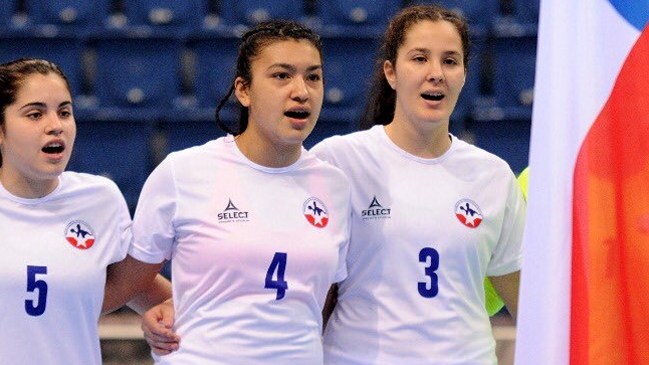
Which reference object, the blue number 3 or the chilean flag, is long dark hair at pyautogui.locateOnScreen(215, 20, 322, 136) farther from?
the chilean flag

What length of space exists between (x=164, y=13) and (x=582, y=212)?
463 centimetres

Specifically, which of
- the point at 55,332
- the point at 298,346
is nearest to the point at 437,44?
the point at 298,346

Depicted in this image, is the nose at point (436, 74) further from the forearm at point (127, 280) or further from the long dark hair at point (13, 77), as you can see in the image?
the long dark hair at point (13, 77)

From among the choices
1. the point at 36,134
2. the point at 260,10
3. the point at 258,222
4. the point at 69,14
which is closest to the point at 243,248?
the point at 258,222

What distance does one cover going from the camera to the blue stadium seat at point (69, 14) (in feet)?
19.7

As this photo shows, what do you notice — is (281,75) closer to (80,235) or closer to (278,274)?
(278,274)

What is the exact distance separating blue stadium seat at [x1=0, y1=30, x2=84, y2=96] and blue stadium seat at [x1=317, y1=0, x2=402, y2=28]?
1.33m

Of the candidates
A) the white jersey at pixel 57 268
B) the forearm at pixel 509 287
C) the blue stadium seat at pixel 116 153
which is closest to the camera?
the white jersey at pixel 57 268

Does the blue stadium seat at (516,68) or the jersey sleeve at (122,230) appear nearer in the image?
the jersey sleeve at (122,230)

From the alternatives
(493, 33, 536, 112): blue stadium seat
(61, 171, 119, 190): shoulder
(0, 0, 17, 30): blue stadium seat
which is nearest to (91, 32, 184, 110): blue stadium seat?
(0, 0, 17, 30): blue stadium seat

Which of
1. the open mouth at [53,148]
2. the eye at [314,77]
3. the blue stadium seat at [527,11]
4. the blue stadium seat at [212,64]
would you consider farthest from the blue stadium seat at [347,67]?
the open mouth at [53,148]

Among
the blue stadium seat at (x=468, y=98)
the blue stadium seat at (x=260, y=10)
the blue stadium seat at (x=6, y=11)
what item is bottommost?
the blue stadium seat at (x=468, y=98)

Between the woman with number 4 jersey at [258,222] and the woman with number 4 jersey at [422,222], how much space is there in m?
0.09

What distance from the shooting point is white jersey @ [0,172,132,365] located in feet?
8.23
